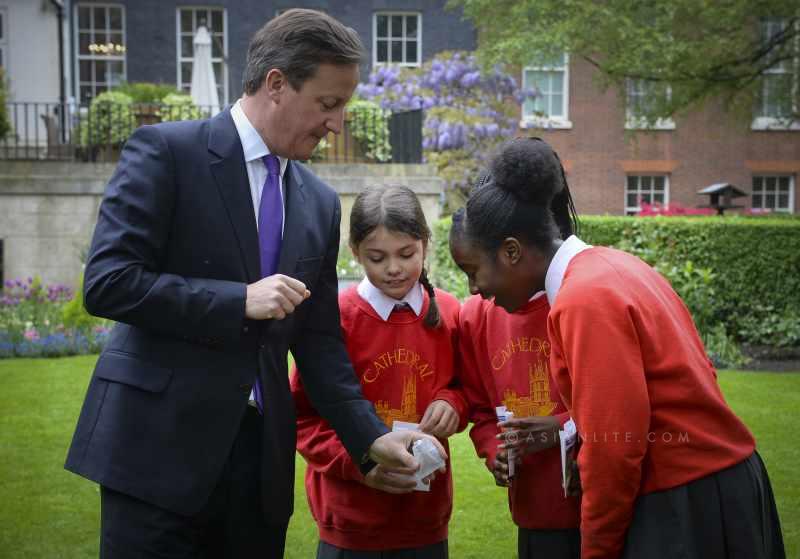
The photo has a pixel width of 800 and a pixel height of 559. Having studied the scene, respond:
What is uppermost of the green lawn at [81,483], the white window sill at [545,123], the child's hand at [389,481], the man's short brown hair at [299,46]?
the white window sill at [545,123]

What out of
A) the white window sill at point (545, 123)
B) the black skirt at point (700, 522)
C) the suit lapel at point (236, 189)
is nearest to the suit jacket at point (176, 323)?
the suit lapel at point (236, 189)

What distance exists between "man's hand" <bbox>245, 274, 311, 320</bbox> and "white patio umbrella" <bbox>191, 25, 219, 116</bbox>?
561 inches

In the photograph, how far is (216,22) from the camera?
79.9 ft

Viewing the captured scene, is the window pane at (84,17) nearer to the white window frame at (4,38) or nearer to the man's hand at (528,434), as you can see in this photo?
the white window frame at (4,38)

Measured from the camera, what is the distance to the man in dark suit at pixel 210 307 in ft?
8.27

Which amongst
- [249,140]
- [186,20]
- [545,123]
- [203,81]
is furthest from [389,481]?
[186,20]

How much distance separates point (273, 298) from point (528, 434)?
110 centimetres

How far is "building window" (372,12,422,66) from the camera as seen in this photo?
24.6 metres

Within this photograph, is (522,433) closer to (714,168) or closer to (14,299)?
(14,299)

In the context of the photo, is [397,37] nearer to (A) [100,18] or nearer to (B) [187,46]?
(B) [187,46]

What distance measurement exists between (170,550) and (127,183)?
40.8 inches

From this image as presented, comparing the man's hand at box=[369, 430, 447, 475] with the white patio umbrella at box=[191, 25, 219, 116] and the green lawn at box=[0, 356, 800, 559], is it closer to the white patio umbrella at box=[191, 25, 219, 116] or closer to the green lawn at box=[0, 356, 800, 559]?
the green lawn at box=[0, 356, 800, 559]

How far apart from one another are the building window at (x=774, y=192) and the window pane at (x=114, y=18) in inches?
711

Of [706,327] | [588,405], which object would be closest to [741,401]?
[706,327]
